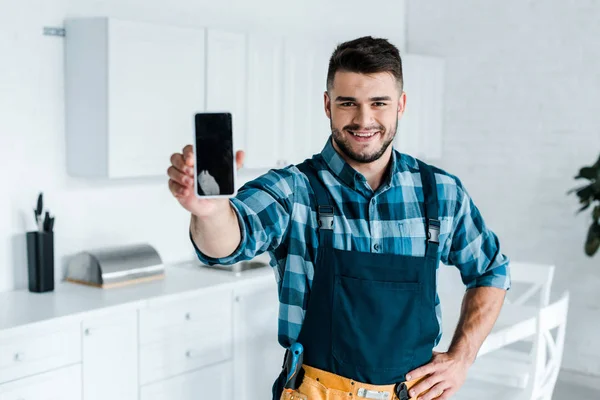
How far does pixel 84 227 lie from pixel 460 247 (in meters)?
2.17

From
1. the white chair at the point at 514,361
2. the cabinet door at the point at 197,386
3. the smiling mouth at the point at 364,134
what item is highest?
the smiling mouth at the point at 364,134

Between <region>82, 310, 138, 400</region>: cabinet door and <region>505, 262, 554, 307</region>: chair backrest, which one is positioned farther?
<region>505, 262, 554, 307</region>: chair backrest

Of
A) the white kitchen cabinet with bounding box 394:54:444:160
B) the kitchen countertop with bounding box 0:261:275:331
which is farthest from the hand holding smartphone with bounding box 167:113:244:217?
the white kitchen cabinet with bounding box 394:54:444:160

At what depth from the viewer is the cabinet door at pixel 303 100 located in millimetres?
4250

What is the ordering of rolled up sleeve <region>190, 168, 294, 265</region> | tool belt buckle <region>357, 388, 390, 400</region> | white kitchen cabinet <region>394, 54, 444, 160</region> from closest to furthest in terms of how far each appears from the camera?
rolled up sleeve <region>190, 168, 294, 265</region>
tool belt buckle <region>357, 388, 390, 400</region>
white kitchen cabinet <region>394, 54, 444, 160</region>

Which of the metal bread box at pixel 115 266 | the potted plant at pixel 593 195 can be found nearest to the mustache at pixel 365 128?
the metal bread box at pixel 115 266

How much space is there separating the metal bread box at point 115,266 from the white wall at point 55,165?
141 mm

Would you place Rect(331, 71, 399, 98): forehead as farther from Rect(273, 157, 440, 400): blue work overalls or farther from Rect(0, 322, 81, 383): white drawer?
Rect(0, 322, 81, 383): white drawer

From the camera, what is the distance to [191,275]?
3760 millimetres

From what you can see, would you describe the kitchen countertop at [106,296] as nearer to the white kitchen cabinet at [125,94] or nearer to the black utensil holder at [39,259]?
the black utensil holder at [39,259]

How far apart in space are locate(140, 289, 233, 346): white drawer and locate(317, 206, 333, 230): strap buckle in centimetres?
167

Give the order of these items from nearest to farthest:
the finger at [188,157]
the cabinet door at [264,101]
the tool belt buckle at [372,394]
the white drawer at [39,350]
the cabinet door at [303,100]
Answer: the finger at [188,157], the tool belt buckle at [372,394], the white drawer at [39,350], the cabinet door at [264,101], the cabinet door at [303,100]

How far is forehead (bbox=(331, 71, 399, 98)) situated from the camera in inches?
71.2

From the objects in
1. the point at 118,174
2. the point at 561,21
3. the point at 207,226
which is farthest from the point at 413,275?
the point at 561,21
